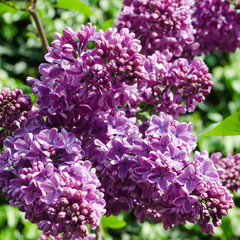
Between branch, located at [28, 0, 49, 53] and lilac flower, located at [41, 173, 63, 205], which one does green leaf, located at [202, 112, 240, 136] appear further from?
branch, located at [28, 0, 49, 53]

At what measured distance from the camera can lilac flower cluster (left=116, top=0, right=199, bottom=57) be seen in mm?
1611

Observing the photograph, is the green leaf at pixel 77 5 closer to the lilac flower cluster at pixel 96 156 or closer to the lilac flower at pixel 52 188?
the lilac flower cluster at pixel 96 156

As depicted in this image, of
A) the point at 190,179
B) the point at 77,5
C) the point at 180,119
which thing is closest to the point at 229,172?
the point at 190,179

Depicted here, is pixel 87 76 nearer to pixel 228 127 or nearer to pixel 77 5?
pixel 228 127

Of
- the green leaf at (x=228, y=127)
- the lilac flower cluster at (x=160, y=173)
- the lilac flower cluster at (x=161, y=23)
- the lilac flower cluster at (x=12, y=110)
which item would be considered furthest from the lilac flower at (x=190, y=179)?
the lilac flower cluster at (x=161, y=23)

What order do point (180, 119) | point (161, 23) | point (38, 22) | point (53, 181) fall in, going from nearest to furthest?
point (53, 181) → point (161, 23) → point (38, 22) → point (180, 119)

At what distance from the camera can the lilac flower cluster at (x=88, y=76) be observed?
3.91 ft

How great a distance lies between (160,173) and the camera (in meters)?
1.16

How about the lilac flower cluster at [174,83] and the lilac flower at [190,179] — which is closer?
the lilac flower at [190,179]

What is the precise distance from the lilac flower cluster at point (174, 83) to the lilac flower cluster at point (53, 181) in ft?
1.27

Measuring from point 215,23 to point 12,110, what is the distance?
1.00m

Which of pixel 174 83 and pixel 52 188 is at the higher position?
pixel 174 83

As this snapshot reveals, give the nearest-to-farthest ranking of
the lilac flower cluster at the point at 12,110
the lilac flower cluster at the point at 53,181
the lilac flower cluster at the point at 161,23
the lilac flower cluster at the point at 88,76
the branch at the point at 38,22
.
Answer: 1. the lilac flower cluster at the point at 53,181
2. the lilac flower cluster at the point at 88,76
3. the lilac flower cluster at the point at 12,110
4. the lilac flower cluster at the point at 161,23
5. the branch at the point at 38,22

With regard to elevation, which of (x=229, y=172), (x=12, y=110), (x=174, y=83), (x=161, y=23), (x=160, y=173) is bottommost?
(x=229, y=172)
